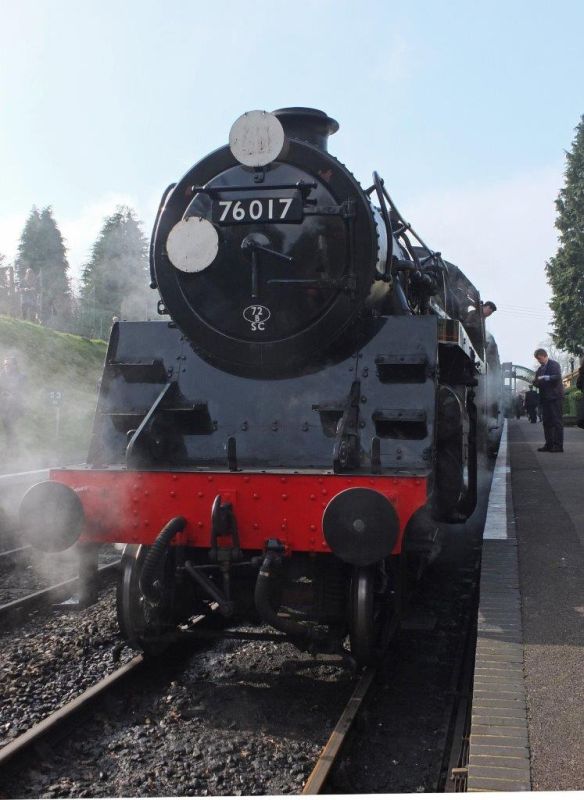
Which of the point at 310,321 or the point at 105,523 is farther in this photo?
the point at 310,321

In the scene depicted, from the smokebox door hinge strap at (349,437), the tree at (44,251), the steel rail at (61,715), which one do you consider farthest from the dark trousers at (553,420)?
the tree at (44,251)

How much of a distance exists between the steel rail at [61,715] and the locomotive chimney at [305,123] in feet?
9.87

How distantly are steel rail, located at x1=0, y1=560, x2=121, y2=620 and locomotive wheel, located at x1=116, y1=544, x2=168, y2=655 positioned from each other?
98cm

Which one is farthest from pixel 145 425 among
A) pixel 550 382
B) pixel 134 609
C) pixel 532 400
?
pixel 532 400

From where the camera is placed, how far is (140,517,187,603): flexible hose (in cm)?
362

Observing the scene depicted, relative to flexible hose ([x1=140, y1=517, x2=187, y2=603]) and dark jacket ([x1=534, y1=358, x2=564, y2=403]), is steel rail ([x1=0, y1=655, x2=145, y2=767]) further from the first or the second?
dark jacket ([x1=534, y1=358, x2=564, y2=403])

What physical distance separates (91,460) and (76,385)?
17.4 metres

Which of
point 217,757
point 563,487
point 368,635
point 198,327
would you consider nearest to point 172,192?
point 198,327

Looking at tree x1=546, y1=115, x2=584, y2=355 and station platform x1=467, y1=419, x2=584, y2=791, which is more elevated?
tree x1=546, y1=115, x2=584, y2=355

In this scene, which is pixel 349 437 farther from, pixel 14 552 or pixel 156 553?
pixel 14 552

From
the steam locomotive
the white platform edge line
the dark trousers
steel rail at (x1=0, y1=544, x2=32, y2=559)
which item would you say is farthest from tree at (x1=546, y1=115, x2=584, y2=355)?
the steam locomotive

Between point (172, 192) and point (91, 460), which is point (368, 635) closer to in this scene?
point (91, 460)

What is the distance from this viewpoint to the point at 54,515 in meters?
3.91

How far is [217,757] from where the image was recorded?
3236 mm
